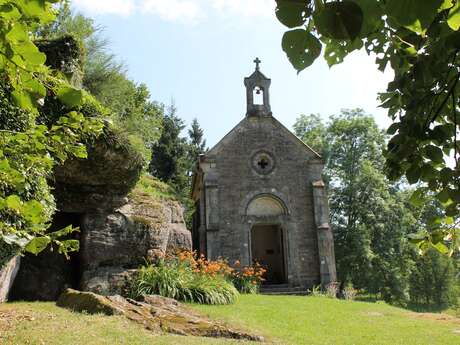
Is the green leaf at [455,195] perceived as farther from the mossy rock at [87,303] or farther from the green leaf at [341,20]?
the mossy rock at [87,303]

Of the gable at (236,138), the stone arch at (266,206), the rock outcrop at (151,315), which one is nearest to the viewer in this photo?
the rock outcrop at (151,315)

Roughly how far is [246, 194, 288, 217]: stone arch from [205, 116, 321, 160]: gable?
2.82m

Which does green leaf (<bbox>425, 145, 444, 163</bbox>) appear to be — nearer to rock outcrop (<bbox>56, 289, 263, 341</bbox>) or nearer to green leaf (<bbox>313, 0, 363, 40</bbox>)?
green leaf (<bbox>313, 0, 363, 40</bbox>)

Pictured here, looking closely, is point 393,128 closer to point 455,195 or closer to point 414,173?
point 414,173

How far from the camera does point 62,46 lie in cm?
1118

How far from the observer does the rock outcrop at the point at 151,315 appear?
8.54 m

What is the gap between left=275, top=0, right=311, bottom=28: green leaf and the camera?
123 centimetres

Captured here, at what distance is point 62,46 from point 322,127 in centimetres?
2773

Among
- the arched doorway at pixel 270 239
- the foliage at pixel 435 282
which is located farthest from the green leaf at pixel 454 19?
the foliage at pixel 435 282

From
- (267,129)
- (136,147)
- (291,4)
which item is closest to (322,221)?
(267,129)

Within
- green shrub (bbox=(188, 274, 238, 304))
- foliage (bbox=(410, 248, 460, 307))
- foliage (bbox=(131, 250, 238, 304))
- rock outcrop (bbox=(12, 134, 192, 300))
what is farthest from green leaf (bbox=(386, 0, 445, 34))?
foliage (bbox=(410, 248, 460, 307))

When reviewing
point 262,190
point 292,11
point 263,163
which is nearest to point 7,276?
point 292,11

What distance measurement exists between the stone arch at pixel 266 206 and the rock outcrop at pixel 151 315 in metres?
10.5

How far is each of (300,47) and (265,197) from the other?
61.9 ft
